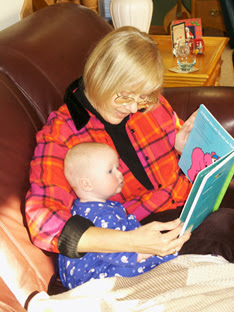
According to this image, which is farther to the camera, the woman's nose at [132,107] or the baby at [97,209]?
the woman's nose at [132,107]

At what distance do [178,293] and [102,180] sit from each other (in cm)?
41

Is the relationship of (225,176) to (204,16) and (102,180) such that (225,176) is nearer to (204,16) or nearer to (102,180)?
(102,180)

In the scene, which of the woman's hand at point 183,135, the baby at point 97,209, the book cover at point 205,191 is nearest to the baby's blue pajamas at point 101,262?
the baby at point 97,209

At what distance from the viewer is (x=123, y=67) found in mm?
1202

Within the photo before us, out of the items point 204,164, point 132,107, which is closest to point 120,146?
point 132,107

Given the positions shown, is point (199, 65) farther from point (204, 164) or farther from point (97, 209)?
point (97, 209)

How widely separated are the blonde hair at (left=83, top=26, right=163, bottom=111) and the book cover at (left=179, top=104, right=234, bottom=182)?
0.19 metres

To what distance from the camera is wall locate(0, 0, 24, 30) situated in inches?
69.9

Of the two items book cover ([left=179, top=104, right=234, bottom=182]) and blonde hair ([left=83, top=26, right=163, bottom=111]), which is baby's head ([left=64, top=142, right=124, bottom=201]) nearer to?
blonde hair ([left=83, top=26, right=163, bottom=111])

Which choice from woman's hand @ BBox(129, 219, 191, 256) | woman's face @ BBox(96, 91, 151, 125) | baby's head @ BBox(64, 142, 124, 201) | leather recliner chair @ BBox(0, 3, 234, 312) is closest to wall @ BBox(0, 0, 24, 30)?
leather recliner chair @ BBox(0, 3, 234, 312)

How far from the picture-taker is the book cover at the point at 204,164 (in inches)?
41.1

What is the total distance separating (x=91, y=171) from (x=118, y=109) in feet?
0.73

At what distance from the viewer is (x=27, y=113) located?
1.26 m

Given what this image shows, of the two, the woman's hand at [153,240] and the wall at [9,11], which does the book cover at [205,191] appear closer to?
the woman's hand at [153,240]
